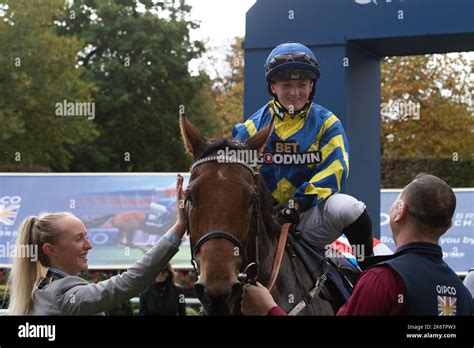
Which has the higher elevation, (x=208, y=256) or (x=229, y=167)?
(x=229, y=167)

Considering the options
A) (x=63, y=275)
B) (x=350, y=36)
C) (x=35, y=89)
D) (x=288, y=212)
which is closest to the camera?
(x=63, y=275)

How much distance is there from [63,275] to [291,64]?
169cm

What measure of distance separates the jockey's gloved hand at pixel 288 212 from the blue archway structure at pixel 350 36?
2744 millimetres

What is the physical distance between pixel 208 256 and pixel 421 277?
0.94 m

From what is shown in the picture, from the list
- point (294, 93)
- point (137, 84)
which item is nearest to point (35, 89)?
point (137, 84)

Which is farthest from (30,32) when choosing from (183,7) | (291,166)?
(291,166)

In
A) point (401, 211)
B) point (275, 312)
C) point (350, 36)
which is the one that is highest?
point (350, 36)

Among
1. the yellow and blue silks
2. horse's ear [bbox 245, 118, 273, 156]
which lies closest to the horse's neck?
horse's ear [bbox 245, 118, 273, 156]

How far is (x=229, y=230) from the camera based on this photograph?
3.12m

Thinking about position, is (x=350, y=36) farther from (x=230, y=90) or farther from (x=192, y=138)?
(x=230, y=90)

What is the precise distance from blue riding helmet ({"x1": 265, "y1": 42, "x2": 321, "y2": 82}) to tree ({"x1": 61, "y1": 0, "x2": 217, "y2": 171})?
64.3 feet

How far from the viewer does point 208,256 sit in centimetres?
300

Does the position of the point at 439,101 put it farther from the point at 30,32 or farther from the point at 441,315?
the point at 441,315

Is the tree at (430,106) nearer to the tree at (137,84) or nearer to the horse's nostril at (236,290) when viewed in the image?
the tree at (137,84)
